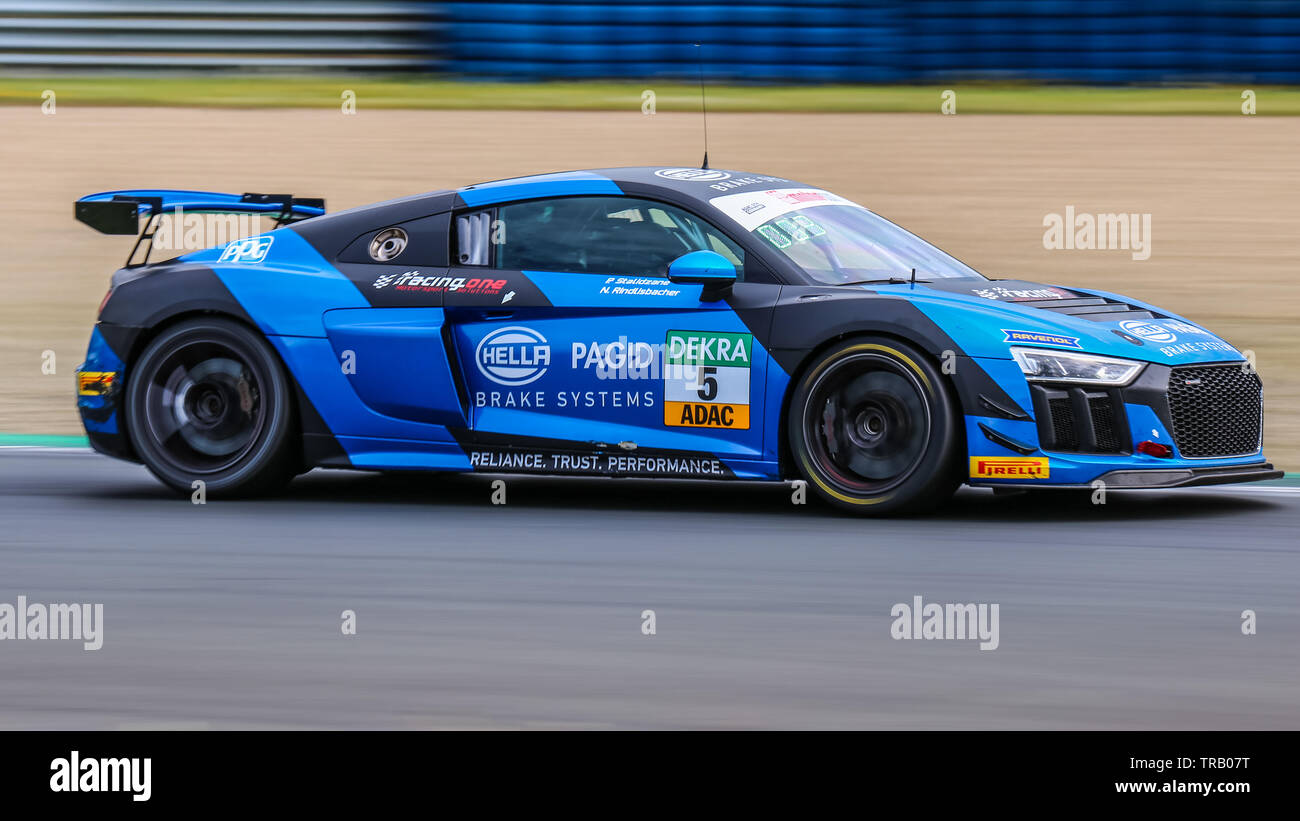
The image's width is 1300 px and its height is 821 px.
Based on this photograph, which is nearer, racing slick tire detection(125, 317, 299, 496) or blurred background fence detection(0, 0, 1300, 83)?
racing slick tire detection(125, 317, 299, 496)

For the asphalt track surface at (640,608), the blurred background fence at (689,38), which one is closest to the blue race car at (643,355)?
the asphalt track surface at (640,608)

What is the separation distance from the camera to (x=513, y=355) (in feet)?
24.8

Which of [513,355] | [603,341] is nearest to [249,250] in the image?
[513,355]

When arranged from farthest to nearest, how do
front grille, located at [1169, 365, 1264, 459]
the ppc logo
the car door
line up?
the ppc logo, the car door, front grille, located at [1169, 365, 1264, 459]

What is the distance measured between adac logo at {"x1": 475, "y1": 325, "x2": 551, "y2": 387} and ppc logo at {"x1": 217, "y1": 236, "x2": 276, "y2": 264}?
43.6 inches

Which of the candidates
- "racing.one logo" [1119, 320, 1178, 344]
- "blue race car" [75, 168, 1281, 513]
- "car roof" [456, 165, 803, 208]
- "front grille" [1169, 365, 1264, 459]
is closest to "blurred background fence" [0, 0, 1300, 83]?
"car roof" [456, 165, 803, 208]

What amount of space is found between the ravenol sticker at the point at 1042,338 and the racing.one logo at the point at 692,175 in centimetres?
149

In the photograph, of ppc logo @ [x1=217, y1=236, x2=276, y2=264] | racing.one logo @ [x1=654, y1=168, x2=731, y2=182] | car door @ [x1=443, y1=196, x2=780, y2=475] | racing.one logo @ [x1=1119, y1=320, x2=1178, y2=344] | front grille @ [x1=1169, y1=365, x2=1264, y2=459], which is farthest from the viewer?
ppc logo @ [x1=217, y1=236, x2=276, y2=264]

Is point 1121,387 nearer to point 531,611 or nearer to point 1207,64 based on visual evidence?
point 531,611

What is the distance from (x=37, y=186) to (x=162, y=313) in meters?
8.72

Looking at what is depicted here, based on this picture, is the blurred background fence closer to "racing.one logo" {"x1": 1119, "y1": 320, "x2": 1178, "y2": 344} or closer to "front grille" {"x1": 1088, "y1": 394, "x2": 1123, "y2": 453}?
"racing.one logo" {"x1": 1119, "y1": 320, "x2": 1178, "y2": 344}

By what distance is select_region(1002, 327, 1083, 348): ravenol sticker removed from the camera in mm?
6973

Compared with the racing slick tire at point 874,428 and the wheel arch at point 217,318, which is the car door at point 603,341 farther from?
the wheel arch at point 217,318

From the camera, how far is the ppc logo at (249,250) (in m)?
8.05
